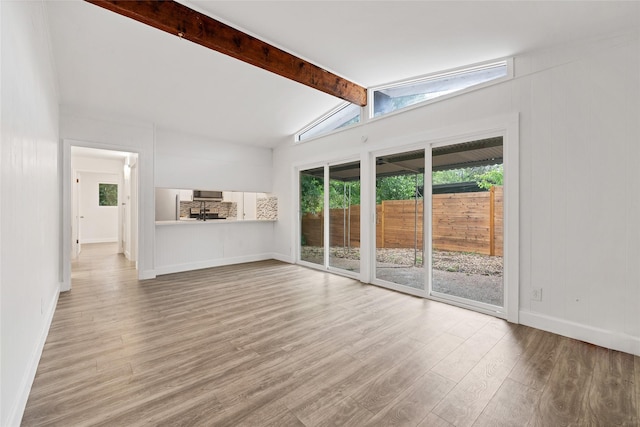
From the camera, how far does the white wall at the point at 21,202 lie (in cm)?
130

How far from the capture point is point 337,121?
508 centimetres

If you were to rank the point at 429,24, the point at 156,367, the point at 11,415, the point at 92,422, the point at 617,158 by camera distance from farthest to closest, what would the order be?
the point at 429,24
the point at 617,158
the point at 156,367
the point at 92,422
the point at 11,415

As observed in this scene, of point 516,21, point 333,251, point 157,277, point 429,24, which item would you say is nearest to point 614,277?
point 516,21

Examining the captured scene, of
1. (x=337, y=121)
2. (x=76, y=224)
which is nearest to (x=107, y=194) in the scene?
(x=76, y=224)

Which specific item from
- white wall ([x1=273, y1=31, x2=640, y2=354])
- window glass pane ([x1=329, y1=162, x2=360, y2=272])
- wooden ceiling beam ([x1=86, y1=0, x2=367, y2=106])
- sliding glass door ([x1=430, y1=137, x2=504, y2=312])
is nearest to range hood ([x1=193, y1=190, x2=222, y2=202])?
window glass pane ([x1=329, y1=162, x2=360, y2=272])

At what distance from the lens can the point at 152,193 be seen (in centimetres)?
471

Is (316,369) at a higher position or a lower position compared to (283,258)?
lower

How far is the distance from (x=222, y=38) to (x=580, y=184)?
12.3ft

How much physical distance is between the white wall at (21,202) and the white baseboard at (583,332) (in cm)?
385

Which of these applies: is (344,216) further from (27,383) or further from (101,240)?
(101,240)

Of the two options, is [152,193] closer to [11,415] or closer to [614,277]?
[11,415]

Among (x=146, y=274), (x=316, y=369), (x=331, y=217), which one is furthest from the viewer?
(x=331, y=217)

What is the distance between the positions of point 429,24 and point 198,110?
357 cm

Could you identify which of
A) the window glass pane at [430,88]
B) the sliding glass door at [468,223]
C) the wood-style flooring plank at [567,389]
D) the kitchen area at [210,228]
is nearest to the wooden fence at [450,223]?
the sliding glass door at [468,223]
